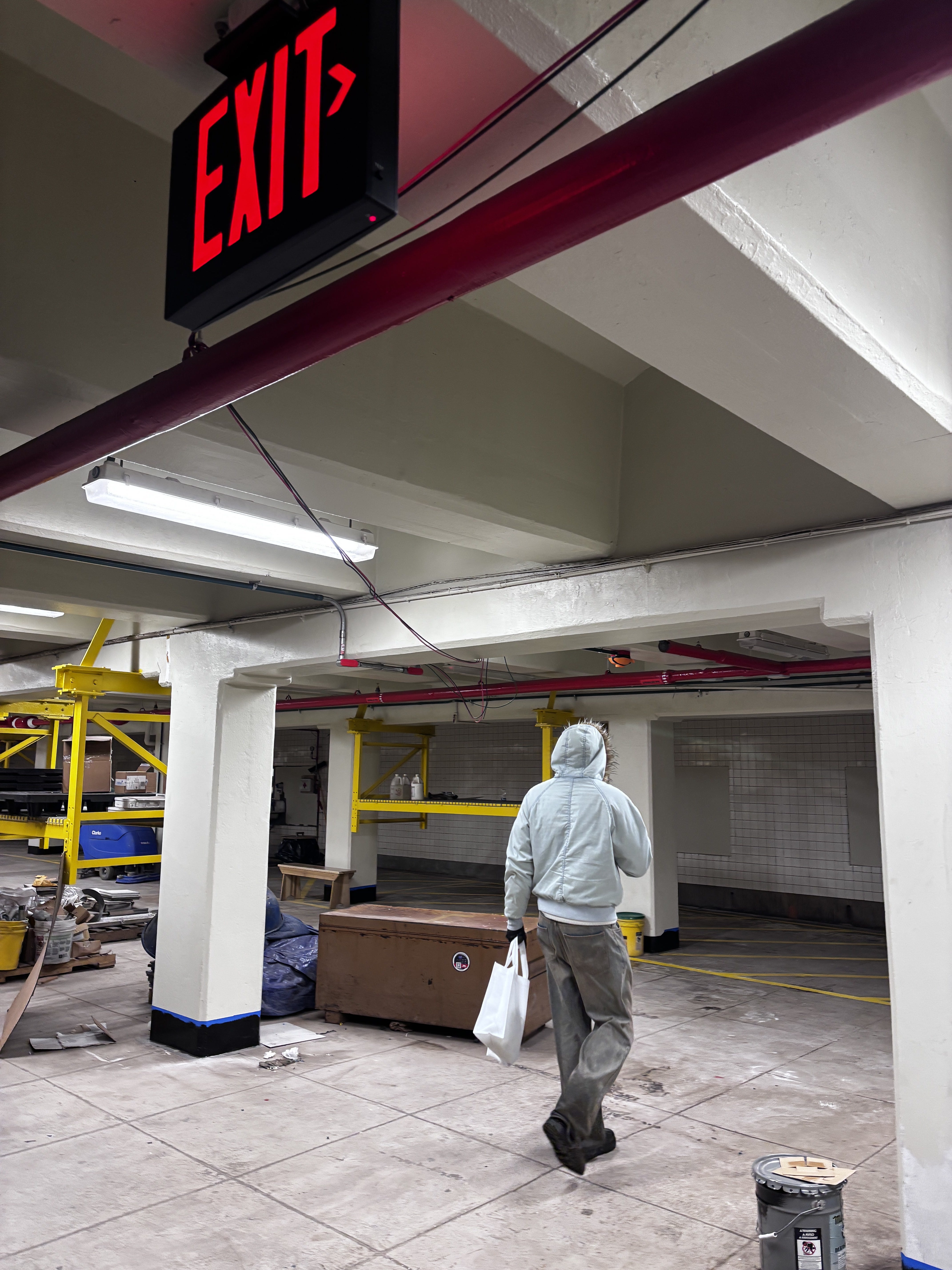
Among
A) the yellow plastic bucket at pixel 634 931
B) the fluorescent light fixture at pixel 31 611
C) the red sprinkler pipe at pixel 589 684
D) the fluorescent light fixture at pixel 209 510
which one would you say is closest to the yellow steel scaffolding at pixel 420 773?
the red sprinkler pipe at pixel 589 684

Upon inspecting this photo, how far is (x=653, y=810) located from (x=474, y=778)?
268 inches

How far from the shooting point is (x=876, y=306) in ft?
7.73

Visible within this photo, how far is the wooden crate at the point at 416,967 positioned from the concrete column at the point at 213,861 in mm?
751

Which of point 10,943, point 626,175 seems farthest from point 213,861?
point 626,175

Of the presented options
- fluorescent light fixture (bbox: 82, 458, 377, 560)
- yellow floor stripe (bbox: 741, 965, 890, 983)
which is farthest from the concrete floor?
fluorescent light fixture (bbox: 82, 458, 377, 560)

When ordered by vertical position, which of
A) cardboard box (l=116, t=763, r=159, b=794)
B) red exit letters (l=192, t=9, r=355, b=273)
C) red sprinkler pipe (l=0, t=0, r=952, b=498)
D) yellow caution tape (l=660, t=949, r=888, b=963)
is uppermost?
red exit letters (l=192, t=9, r=355, b=273)

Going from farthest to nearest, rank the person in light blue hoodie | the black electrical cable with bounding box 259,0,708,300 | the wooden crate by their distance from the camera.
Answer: the wooden crate
the person in light blue hoodie
the black electrical cable with bounding box 259,0,708,300

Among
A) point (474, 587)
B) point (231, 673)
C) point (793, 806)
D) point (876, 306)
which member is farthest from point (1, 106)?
point (793, 806)

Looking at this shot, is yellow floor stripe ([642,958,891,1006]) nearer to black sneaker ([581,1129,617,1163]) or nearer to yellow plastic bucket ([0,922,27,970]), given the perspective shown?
black sneaker ([581,1129,617,1163])

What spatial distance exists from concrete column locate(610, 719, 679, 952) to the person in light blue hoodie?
550 cm

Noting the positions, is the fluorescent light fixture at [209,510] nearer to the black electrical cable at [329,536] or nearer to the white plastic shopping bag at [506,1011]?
the black electrical cable at [329,536]

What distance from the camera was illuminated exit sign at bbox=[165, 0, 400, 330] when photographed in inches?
52.2

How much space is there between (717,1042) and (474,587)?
14.0ft

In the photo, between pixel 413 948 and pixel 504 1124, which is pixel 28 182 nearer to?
pixel 504 1124
